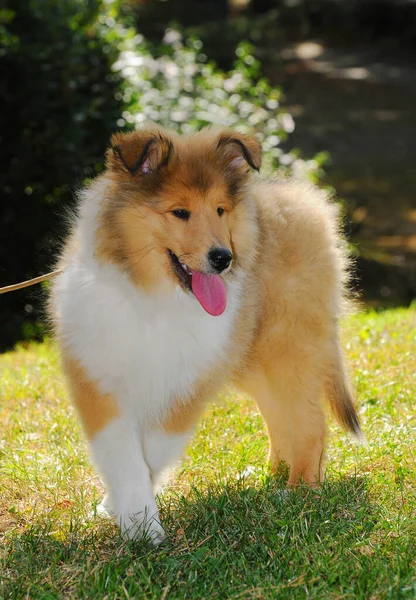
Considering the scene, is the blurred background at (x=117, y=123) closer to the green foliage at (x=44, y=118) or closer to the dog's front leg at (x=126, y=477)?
the green foliage at (x=44, y=118)

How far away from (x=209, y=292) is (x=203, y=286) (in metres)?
0.04

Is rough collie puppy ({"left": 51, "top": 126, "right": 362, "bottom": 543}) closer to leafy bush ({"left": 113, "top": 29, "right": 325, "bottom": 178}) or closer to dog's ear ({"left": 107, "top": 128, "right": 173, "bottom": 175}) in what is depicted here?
dog's ear ({"left": 107, "top": 128, "right": 173, "bottom": 175})

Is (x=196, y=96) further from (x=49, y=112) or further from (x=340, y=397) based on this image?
(x=340, y=397)

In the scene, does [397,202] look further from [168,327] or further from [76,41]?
[168,327]

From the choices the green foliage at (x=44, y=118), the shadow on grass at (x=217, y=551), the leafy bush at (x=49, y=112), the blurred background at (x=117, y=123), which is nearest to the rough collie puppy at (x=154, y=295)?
the shadow on grass at (x=217, y=551)

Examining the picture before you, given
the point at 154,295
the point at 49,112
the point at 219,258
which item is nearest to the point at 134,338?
the point at 154,295

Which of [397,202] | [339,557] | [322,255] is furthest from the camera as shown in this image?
[397,202]

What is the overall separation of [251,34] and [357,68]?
8.76 m

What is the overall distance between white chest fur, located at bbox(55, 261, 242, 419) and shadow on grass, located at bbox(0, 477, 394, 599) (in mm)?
537

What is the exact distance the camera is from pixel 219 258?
11.7 ft

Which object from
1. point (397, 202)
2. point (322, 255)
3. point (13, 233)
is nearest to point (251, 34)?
point (397, 202)

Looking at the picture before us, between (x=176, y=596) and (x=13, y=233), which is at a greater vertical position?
(x=176, y=596)

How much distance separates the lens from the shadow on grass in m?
3.35

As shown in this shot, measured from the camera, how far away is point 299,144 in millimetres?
16859
